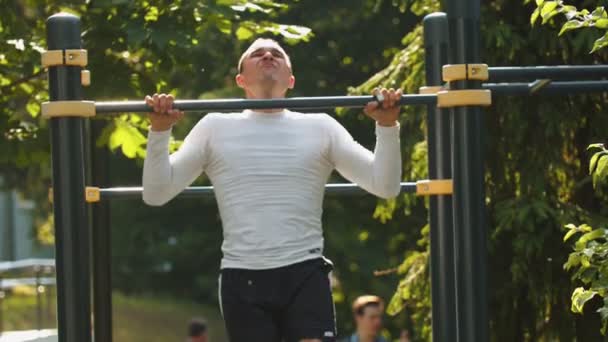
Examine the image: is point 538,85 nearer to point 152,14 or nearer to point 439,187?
point 439,187

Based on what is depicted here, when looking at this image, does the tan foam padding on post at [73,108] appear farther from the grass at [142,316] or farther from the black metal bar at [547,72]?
the grass at [142,316]

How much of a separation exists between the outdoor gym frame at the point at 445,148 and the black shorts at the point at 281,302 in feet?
1.50

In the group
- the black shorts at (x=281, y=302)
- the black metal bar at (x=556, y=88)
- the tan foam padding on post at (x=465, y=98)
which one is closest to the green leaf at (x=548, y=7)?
the black metal bar at (x=556, y=88)

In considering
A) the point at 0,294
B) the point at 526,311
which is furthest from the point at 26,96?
the point at 0,294

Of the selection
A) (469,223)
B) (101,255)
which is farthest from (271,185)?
(101,255)

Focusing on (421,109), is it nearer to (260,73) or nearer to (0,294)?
(260,73)

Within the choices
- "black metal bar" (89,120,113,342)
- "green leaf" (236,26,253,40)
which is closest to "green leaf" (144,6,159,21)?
"black metal bar" (89,120,113,342)

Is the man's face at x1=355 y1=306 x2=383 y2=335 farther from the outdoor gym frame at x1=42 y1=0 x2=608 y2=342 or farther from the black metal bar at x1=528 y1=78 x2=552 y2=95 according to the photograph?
the black metal bar at x1=528 y1=78 x2=552 y2=95

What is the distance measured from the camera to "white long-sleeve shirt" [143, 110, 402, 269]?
504 centimetres

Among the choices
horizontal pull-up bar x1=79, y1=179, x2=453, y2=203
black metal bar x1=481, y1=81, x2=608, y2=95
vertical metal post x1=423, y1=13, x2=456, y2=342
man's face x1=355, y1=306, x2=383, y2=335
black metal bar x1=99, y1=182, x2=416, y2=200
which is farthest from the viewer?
man's face x1=355, y1=306, x2=383, y2=335

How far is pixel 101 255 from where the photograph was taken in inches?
328

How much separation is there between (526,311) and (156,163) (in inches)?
229

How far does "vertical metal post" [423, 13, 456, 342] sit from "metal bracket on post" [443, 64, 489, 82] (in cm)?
36

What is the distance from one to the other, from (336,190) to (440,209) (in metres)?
1.02
